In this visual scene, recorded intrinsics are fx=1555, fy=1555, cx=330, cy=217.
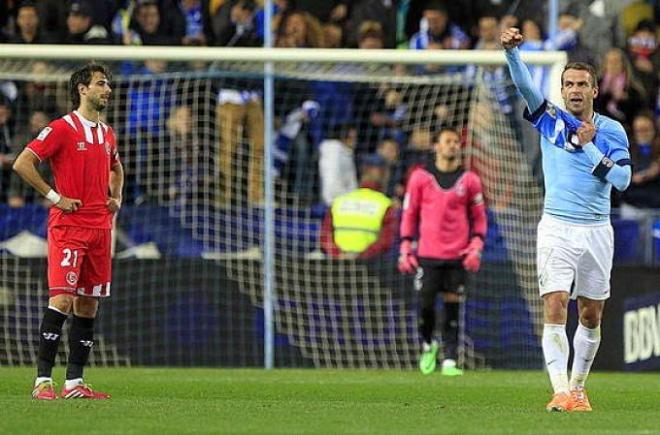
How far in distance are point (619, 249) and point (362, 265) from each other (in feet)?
8.80

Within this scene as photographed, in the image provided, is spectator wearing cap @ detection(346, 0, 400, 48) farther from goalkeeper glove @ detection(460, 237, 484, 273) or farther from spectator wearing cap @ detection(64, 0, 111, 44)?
Result: goalkeeper glove @ detection(460, 237, 484, 273)

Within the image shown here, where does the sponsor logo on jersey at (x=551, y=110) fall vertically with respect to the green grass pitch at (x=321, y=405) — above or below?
above

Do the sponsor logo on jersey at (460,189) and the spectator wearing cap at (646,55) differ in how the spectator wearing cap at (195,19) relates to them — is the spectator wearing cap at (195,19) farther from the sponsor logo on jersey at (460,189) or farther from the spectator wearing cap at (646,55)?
the spectator wearing cap at (646,55)

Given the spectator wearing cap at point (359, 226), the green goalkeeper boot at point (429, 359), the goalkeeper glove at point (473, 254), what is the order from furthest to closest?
the spectator wearing cap at point (359, 226)
the green goalkeeper boot at point (429, 359)
the goalkeeper glove at point (473, 254)

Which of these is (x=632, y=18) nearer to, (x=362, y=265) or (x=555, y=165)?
(x=362, y=265)

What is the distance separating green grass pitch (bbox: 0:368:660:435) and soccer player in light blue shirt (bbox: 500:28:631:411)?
0.52 meters

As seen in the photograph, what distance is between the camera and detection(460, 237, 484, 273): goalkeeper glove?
14.7 meters

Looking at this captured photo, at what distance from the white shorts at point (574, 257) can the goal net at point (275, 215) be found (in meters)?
6.37

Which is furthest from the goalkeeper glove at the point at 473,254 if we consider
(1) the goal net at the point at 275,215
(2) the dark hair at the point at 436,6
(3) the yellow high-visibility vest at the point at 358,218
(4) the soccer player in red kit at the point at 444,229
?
(2) the dark hair at the point at 436,6

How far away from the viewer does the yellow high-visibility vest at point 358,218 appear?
16.6m

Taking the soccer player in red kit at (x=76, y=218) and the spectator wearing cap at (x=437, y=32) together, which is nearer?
the soccer player in red kit at (x=76, y=218)

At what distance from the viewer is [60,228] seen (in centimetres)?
1062

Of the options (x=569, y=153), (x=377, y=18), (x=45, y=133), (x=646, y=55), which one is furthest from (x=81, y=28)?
(x=569, y=153)

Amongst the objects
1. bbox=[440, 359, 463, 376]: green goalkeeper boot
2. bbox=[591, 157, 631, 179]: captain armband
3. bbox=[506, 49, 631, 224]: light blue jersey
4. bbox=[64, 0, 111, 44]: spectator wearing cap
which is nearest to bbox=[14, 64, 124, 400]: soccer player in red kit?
bbox=[506, 49, 631, 224]: light blue jersey
